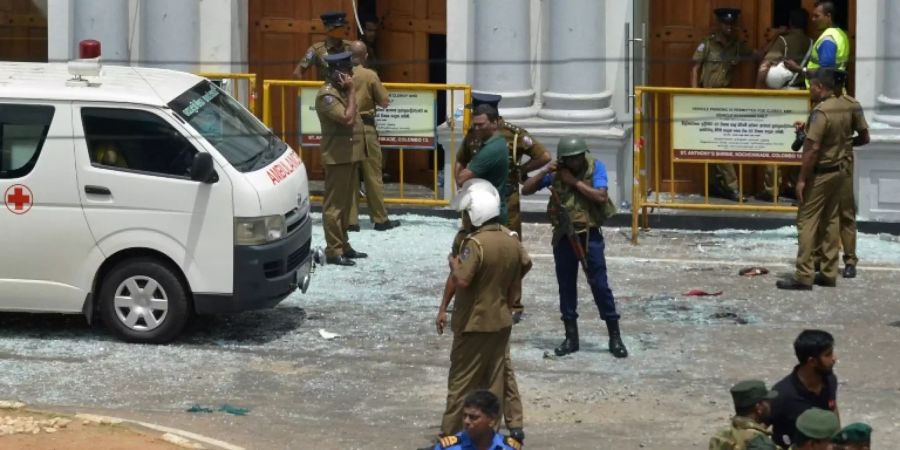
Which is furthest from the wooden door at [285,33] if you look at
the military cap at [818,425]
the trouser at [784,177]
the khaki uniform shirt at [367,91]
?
the military cap at [818,425]

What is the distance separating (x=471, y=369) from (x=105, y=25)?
900 centimetres

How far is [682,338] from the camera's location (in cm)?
1343

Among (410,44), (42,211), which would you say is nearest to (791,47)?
(410,44)

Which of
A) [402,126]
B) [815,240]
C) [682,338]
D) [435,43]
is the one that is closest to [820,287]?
[815,240]

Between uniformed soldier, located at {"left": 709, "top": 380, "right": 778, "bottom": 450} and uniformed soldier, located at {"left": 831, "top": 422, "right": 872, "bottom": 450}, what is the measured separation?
1.66ft

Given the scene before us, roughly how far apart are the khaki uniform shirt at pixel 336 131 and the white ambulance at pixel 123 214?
7.84 feet

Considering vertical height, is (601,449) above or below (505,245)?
below

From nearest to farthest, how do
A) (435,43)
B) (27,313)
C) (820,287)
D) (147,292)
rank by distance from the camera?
(147,292), (27,313), (820,287), (435,43)

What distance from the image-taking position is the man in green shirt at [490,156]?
12250 millimetres

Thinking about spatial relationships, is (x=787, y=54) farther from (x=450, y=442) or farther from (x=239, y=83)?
(x=450, y=442)

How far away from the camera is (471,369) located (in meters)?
10.4

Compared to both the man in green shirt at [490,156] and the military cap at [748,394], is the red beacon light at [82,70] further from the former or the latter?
the military cap at [748,394]

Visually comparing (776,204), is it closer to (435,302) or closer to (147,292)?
(435,302)

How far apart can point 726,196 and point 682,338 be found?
473 cm
